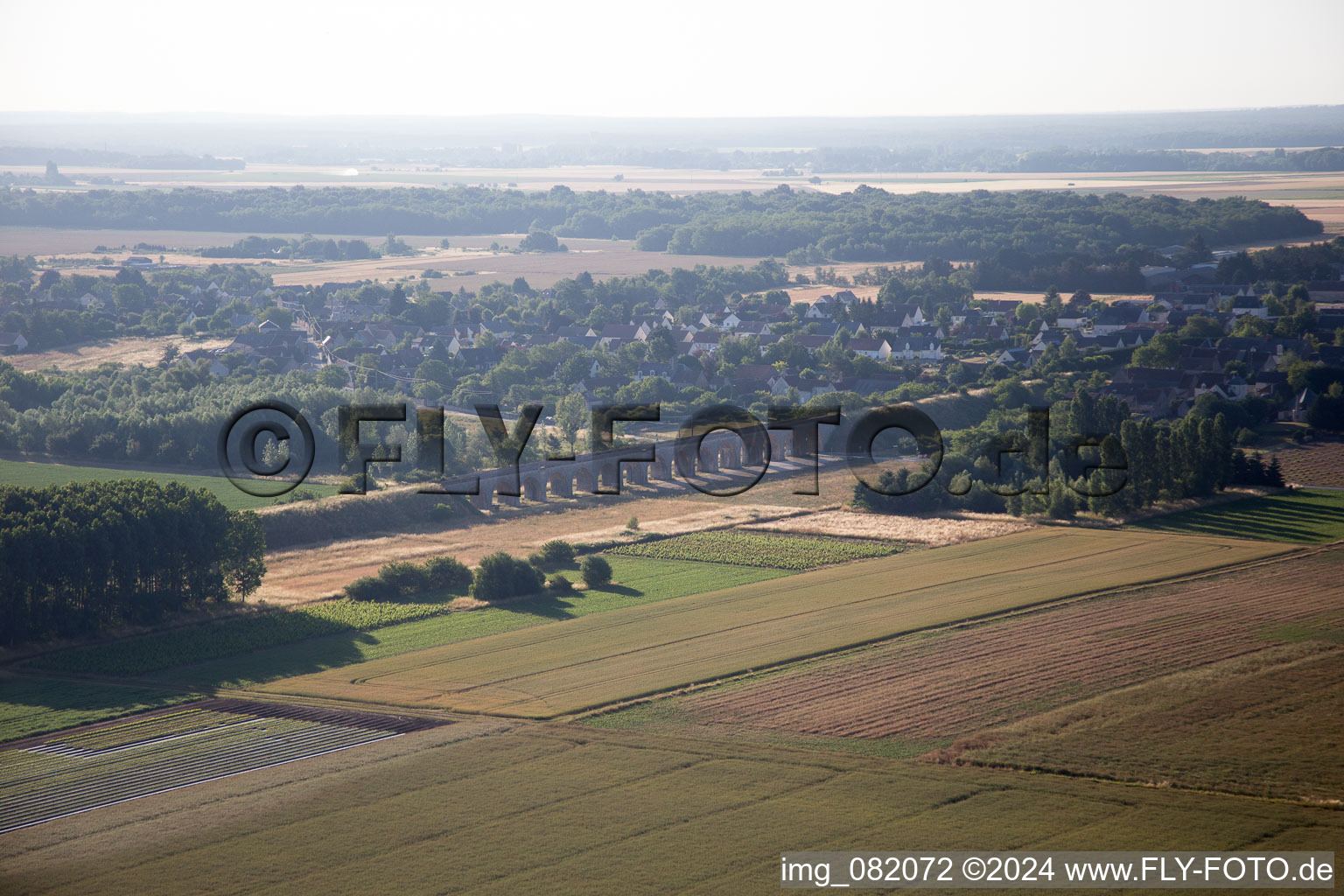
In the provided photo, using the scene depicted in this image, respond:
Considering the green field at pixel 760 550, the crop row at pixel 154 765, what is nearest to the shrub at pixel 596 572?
the green field at pixel 760 550

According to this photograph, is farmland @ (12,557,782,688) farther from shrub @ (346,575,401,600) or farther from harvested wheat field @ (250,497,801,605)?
harvested wheat field @ (250,497,801,605)

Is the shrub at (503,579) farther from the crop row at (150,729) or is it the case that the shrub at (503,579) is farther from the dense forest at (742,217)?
the dense forest at (742,217)

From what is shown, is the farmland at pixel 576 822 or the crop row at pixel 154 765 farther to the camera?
the crop row at pixel 154 765

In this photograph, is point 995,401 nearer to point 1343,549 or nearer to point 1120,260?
point 1343,549

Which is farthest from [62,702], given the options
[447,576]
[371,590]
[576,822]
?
[576,822]

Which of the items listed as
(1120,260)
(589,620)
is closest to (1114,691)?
(589,620)

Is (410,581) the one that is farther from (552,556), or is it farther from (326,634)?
(552,556)
